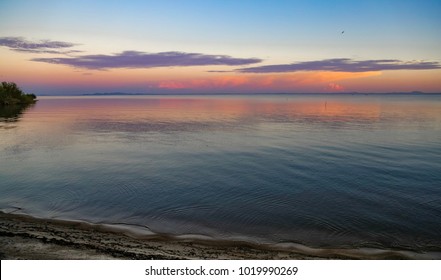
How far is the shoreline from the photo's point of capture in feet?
32.1

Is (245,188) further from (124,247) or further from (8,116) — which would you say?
(8,116)

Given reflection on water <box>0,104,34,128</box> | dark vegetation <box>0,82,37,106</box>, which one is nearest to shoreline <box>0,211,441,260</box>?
reflection on water <box>0,104,34,128</box>

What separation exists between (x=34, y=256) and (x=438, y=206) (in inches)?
670

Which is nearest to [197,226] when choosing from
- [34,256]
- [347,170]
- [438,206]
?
[34,256]

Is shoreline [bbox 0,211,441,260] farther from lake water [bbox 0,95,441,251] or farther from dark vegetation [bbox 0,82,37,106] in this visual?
dark vegetation [bbox 0,82,37,106]

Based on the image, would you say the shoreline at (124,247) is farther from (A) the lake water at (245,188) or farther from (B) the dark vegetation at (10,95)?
(B) the dark vegetation at (10,95)

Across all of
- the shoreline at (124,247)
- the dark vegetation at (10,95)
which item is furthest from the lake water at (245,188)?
the dark vegetation at (10,95)

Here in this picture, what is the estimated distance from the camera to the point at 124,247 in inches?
420

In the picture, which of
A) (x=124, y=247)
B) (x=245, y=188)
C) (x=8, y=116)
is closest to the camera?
(x=124, y=247)

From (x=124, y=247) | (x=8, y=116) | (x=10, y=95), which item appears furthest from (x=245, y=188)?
(x=10, y=95)

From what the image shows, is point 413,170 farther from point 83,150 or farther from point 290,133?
point 83,150

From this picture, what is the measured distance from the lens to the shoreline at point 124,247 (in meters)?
9.77

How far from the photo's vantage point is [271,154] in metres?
28.1

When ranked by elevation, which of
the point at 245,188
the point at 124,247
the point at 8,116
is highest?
the point at 8,116
